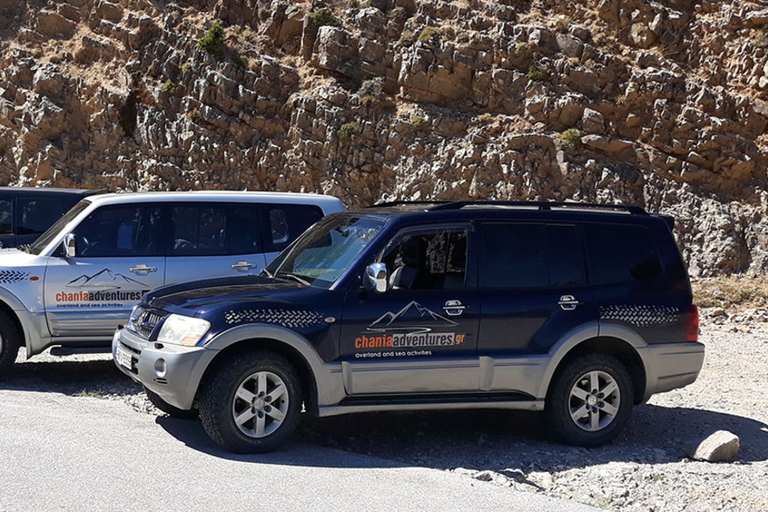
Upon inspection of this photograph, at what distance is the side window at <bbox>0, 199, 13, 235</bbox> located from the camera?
520 inches

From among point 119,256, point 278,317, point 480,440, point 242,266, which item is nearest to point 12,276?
point 119,256

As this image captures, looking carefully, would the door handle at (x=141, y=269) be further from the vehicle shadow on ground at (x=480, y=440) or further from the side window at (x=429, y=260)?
the side window at (x=429, y=260)

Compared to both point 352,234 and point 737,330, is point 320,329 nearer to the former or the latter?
point 352,234

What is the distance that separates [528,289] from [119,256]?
468 centimetres

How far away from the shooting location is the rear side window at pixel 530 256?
295 inches

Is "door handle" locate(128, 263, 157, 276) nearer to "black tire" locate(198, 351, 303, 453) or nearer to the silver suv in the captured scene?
the silver suv

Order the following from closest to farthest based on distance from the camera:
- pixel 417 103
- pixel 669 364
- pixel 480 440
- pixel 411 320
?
pixel 411 320 → pixel 480 440 → pixel 669 364 → pixel 417 103

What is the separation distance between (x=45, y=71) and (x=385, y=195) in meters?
12.7

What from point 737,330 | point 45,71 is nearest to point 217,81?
point 45,71

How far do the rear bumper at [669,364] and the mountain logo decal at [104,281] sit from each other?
535 centimetres

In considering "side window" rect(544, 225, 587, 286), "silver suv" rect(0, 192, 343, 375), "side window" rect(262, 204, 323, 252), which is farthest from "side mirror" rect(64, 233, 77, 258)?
"side window" rect(544, 225, 587, 286)

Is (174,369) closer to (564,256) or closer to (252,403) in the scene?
(252,403)

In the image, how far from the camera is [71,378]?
10.0 m

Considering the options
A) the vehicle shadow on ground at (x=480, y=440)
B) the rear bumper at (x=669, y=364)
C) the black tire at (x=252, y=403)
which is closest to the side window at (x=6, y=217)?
the vehicle shadow on ground at (x=480, y=440)
